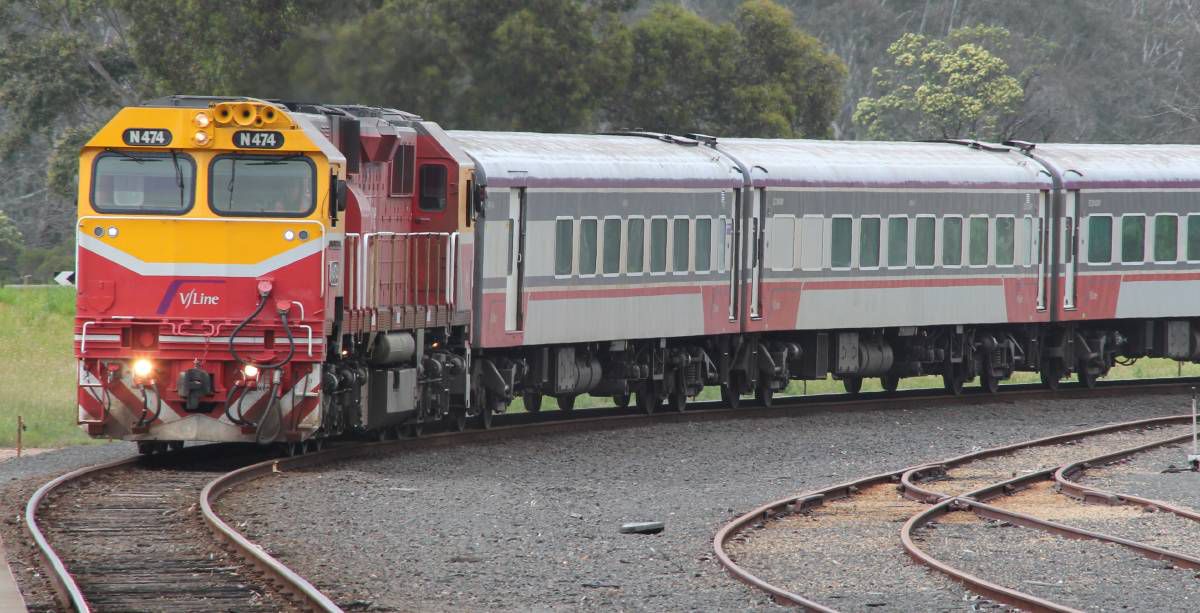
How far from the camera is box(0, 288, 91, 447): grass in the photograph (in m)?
24.6

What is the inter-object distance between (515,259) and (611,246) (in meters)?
1.71

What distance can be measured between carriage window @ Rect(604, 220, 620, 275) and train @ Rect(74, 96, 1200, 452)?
46 millimetres

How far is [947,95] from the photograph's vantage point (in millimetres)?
57781

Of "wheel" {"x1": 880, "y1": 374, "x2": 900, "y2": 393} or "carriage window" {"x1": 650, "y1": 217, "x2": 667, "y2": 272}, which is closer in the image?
"carriage window" {"x1": 650, "y1": 217, "x2": 667, "y2": 272}

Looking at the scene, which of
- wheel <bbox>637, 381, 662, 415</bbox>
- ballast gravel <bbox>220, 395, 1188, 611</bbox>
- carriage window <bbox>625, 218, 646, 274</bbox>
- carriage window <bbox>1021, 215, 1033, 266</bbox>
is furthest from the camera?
carriage window <bbox>1021, 215, 1033, 266</bbox>

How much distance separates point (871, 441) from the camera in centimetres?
2214

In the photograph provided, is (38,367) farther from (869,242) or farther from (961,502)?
(961,502)

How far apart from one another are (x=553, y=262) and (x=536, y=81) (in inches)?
742

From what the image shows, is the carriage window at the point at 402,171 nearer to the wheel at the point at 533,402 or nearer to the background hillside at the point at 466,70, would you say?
the wheel at the point at 533,402

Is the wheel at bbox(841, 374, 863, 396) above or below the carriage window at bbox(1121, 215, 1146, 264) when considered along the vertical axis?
below

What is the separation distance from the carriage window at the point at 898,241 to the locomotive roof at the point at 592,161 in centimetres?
288

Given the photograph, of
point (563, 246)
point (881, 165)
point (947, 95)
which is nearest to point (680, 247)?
point (563, 246)

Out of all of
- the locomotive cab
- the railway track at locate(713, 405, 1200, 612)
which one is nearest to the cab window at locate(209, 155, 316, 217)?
the locomotive cab

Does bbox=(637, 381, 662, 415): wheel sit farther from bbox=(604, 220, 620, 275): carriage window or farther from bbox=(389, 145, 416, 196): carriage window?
bbox=(389, 145, 416, 196): carriage window
